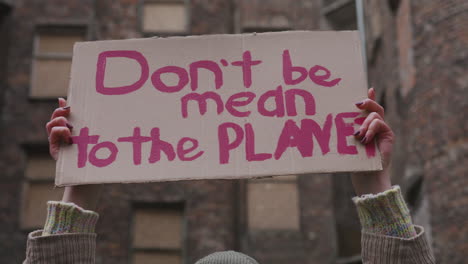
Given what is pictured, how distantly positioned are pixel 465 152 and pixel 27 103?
30.0 ft

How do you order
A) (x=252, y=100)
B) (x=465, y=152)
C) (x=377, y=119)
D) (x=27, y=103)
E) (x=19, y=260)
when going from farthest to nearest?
(x=27, y=103)
(x=19, y=260)
(x=465, y=152)
(x=252, y=100)
(x=377, y=119)

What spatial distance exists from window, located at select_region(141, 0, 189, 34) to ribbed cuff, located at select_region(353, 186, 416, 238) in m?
11.7

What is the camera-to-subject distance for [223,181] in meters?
12.3

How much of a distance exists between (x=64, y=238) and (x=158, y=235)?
10.0 m

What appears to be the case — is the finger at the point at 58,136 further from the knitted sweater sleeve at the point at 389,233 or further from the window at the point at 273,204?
the window at the point at 273,204

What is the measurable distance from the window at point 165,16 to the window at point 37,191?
3733 millimetres

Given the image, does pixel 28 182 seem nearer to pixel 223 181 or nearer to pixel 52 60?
pixel 52 60

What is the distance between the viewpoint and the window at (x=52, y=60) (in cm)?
1293

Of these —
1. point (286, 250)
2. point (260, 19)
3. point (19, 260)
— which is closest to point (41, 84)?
point (19, 260)

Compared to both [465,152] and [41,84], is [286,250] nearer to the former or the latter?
[465,152]

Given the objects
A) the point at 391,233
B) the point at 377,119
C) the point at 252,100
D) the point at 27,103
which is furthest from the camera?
the point at 27,103

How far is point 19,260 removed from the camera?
38.0 feet

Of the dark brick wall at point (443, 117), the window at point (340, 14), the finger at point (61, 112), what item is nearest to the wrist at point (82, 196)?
the finger at point (61, 112)

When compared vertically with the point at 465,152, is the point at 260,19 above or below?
above
